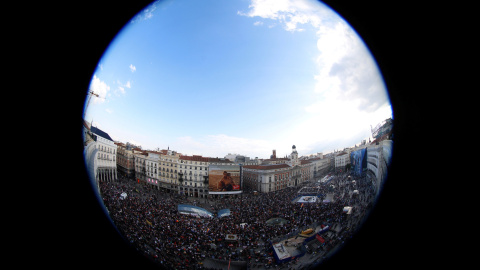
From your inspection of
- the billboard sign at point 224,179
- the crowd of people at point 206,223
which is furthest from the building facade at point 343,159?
the billboard sign at point 224,179

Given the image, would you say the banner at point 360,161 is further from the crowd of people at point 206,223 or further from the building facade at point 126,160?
the building facade at point 126,160

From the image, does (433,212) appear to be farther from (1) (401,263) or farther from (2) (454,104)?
(2) (454,104)

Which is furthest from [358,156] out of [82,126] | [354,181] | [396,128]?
[82,126]

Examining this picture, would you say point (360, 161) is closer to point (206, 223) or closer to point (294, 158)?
point (294, 158)

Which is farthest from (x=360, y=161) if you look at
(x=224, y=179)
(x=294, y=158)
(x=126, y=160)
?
(x=126, y=160)

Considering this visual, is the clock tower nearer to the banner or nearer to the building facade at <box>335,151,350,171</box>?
the building facade at <box>335,151,350,171</box>

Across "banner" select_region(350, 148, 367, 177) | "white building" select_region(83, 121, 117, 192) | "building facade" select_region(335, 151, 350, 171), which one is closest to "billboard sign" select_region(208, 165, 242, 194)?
"white building" select_region(83, 121, 117, 192)

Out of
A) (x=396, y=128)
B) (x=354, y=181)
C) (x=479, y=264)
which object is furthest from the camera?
(x=354, y=181)
